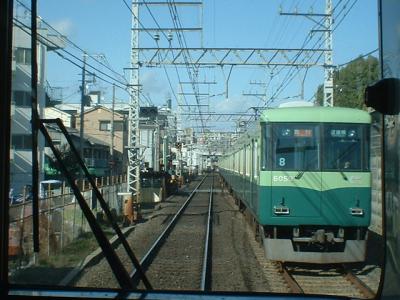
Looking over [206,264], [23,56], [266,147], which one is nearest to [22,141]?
[23,56]

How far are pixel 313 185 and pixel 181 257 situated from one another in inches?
157

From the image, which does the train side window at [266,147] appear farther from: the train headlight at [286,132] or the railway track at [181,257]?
the railway track at [181,257]

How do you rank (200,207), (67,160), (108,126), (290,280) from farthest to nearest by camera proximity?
(108,126) < (200,207) < (290,280) < (67,160)

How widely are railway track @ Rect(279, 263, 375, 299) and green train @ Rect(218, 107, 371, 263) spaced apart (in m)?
0.27

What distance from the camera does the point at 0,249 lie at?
216 centimetres

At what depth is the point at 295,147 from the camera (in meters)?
10.1

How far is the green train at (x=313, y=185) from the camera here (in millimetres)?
9422

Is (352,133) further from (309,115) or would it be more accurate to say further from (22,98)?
(22,98)

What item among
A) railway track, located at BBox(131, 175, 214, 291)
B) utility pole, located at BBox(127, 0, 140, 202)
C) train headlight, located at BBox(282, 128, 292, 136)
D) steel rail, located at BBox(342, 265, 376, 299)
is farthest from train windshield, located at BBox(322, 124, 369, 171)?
utility pole, located at BBox(127, 0, 140, 202)

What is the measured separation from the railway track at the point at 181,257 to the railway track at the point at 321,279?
4.42ft

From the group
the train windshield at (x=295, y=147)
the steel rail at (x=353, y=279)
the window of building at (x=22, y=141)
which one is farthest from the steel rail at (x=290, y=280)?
the window of building at (x=22, y=141)

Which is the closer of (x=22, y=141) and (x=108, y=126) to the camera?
(x=22, y=141)

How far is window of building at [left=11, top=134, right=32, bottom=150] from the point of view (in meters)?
2.29

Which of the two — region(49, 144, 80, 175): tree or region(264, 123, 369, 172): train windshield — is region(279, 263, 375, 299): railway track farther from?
region(49, 144, 80, 175): tree
